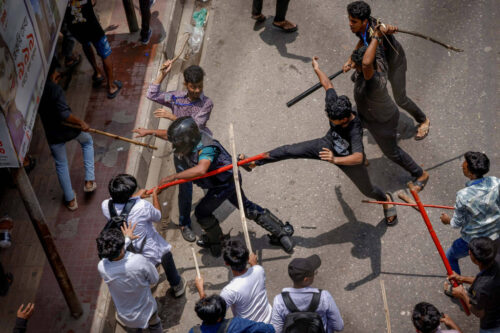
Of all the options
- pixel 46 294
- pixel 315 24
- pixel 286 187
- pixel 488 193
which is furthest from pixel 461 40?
pixel 46 294

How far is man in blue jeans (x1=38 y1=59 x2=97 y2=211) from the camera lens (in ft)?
20.8

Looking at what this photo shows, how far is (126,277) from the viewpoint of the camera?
501cm

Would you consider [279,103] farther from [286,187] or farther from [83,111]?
[83,111]

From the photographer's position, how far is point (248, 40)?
30.0 feet

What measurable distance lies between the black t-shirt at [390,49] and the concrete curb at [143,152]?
119 inches

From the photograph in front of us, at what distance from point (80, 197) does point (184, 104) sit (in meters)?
1.91

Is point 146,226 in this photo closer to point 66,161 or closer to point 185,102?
point 185,102

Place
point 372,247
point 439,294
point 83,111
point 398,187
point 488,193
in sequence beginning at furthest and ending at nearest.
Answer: point 83,111
point 398,187
point 372,247
point 439,294
point 488,193

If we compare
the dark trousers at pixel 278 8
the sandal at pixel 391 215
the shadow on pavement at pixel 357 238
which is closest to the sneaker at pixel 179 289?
the shadow on pavement at pixel 357 238

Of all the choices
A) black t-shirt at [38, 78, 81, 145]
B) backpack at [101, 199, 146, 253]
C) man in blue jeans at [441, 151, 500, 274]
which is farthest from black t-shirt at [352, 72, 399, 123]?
black t-shirt at [38, 78, 81, 145]

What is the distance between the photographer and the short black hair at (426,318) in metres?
4.54

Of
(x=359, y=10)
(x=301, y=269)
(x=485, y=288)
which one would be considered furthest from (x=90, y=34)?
(x=485, y=288)

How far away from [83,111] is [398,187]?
4.31m

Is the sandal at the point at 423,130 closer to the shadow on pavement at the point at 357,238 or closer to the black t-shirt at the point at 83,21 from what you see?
the shadow on pavement at the point at 357,238
